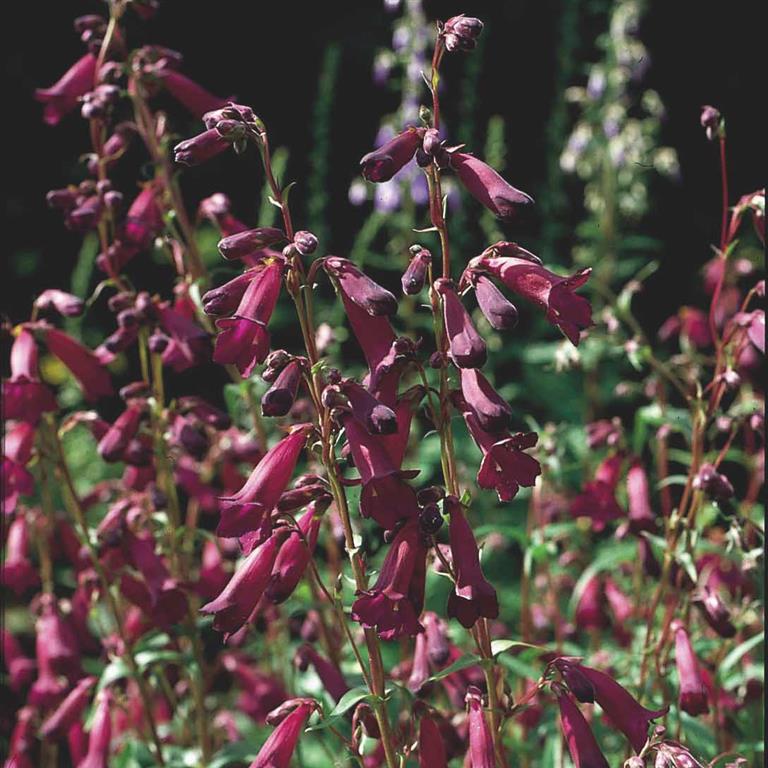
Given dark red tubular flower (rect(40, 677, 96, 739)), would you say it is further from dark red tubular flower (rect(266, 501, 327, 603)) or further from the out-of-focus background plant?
dark red tubular flower (rect(266, 501, 327, 603))

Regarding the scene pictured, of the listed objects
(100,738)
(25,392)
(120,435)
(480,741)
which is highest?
(25,392)

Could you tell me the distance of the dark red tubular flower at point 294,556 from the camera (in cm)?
202

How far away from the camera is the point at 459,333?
6.21 ft

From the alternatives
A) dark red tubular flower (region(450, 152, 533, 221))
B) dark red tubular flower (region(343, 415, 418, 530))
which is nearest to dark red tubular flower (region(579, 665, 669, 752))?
dark red tubular flower (region(343, 415, 418, 530))

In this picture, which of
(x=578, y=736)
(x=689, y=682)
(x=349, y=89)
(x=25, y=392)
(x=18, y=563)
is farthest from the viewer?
(x=349, y=89)

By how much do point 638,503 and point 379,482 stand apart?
4.35 feet

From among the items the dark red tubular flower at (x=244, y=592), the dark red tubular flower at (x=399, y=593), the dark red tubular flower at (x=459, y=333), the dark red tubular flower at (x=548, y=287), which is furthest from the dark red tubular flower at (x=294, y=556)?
the dark red tubular flower at (x=548, y=287)

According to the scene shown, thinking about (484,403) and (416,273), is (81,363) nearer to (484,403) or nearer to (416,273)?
(416,273)

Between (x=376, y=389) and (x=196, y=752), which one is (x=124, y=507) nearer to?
(x=196, y=752)

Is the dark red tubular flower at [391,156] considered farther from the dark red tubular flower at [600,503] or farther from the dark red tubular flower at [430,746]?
the dark red tubular flower at [600,503]

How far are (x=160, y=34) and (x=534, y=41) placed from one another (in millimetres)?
2733

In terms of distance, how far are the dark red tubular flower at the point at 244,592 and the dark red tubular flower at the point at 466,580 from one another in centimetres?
34

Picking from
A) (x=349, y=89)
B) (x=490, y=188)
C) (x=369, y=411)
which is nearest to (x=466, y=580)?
(x=369, y=411)

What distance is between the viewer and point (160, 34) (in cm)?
750
